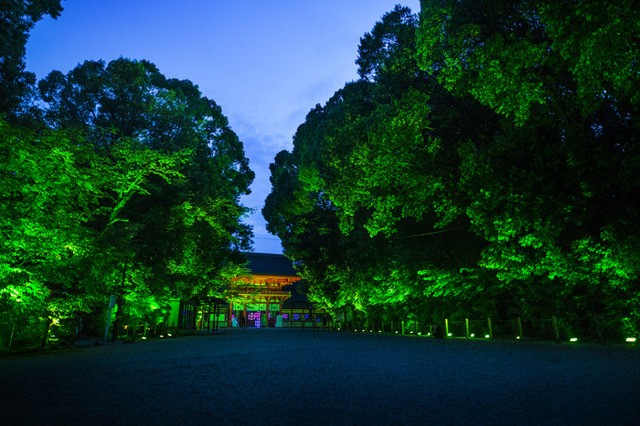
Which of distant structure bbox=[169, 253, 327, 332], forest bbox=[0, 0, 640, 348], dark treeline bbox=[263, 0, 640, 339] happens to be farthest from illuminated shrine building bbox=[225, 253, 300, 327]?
dark treeline bbox=[263, 0, 640, 339]

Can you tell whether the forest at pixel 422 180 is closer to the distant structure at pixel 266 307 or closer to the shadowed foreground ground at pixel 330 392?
the shadowed foreground ground at pixel 330 392

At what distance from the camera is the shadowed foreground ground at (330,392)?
3.81 m

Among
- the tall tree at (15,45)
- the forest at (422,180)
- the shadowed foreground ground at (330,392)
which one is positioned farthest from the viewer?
the tall tree at (15,45)

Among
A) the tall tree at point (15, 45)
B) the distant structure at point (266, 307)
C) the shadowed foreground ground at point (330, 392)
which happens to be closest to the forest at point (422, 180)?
the tall tree at point (15, 45)

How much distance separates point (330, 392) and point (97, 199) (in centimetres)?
1797

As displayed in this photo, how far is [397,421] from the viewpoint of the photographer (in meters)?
3.65

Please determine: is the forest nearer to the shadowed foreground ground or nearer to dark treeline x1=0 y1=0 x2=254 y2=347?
dark treeline x1=0 y1=0 x2=254 y2=347

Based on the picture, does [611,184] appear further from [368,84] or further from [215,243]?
[215,243]

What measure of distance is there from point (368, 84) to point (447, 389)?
2280 cm

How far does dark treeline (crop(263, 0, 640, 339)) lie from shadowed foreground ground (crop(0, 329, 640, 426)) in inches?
168

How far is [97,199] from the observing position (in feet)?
63.0

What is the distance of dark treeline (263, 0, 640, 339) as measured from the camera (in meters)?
9.91

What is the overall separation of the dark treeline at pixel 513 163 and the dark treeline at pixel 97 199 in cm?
943

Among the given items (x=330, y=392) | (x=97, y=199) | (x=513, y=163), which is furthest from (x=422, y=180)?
(x=97, y=199)
